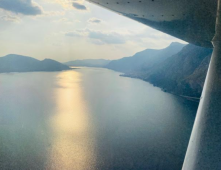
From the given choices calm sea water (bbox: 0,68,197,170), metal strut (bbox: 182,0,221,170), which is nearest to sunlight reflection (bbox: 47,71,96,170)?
calm sea water (bbox: 0,68,197,170)

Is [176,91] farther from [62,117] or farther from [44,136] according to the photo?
[44,136]

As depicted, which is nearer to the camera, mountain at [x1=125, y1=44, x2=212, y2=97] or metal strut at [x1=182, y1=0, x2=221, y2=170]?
metal strut at [x1=182, y1=0, x2=221, y2=170]

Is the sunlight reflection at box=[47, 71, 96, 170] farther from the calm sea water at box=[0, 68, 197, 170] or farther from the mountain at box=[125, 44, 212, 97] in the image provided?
the mountain at box=[125, 44, 212, 97]

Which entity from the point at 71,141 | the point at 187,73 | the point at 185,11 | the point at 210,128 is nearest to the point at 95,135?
the point at 71,141

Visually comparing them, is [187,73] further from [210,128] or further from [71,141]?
[210,128]

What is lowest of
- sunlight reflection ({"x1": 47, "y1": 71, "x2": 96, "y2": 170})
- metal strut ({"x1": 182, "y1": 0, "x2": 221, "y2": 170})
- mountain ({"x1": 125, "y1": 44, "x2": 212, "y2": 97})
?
sunlight reflection ({"x1": 47, "y1": 71, "x2": 96, "y2": 170})
